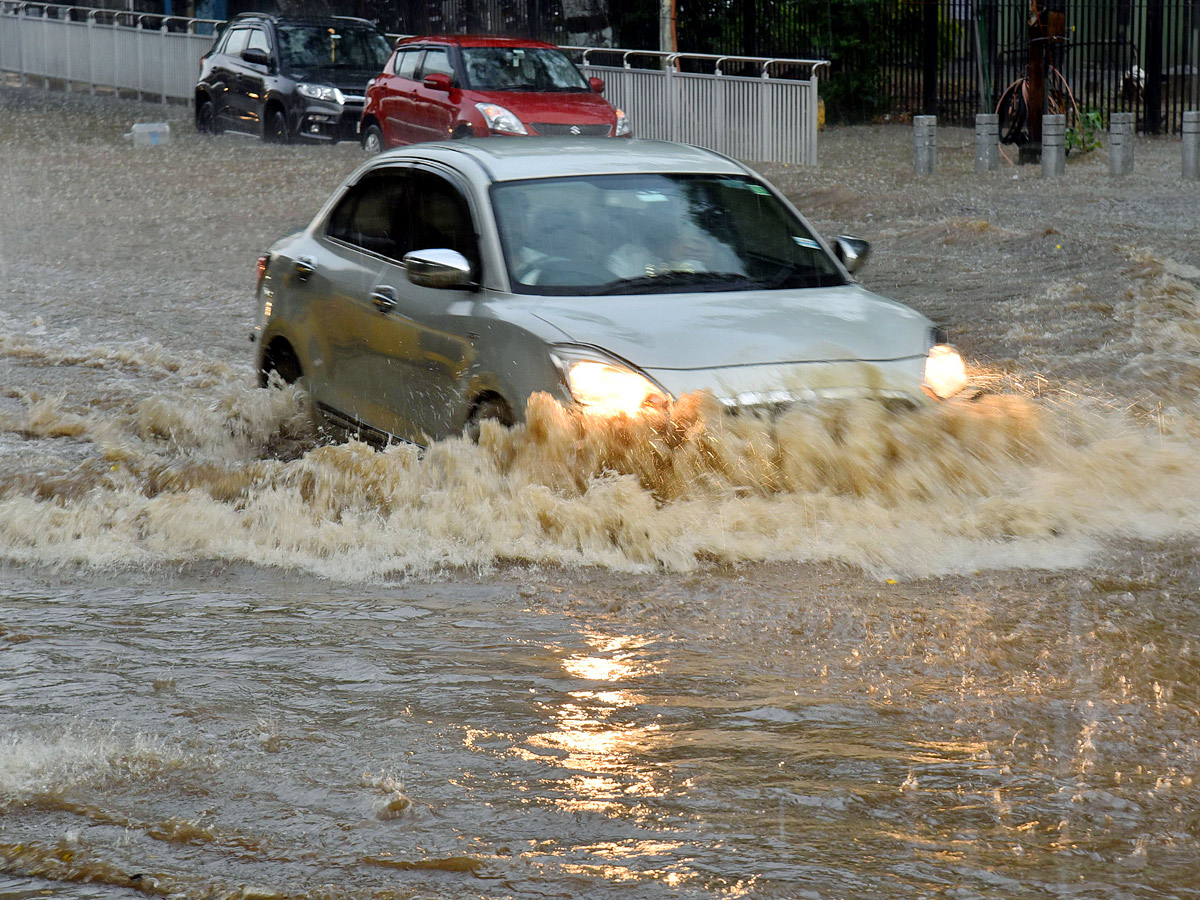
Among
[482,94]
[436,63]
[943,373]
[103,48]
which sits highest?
[103,48]

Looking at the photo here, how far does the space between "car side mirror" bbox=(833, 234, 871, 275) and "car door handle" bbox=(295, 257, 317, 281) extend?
246cm

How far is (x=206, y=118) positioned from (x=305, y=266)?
66.5 ft

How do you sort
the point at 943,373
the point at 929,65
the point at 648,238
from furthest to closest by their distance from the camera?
1. the point at 929,65
2. the point at 648,238
3. the point at 943,373

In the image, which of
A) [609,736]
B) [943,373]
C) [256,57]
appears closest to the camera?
[609,736]

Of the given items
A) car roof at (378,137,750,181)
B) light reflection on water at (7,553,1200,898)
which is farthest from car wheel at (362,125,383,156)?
light reflection on water at (7,553,1200,898)

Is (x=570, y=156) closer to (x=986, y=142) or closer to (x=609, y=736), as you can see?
(x=609, y=736)

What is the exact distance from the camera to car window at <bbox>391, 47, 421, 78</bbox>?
20750 millimetres

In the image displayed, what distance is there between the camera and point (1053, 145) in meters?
19.3

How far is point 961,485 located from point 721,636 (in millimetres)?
1621

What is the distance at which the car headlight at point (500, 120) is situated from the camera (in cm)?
1881

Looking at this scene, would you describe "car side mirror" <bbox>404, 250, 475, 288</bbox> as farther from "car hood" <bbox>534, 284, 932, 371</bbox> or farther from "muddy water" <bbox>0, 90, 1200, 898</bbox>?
"muddy water" <bbox>0, 90, 1200, 898</bbox>

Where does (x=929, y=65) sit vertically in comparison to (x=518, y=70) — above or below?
above

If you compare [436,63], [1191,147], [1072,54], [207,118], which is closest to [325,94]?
[436,63]

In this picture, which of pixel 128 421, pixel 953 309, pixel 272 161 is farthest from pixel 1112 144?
pixel 128 421
